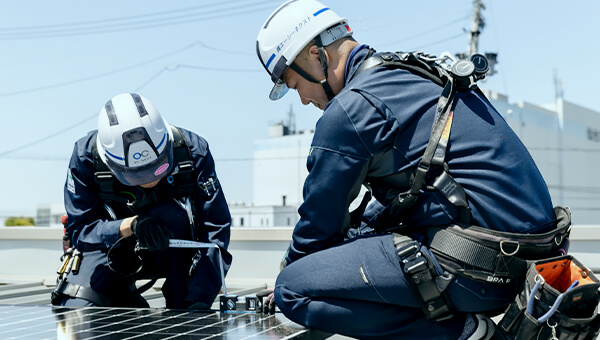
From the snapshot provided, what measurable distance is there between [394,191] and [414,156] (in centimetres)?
19

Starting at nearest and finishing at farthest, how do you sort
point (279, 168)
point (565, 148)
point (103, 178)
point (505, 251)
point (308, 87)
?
point (505, 251) < point (308, 87) < point (103, 178) < point (565, 148) < point (279, 168)

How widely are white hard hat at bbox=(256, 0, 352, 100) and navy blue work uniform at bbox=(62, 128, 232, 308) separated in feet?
3.92

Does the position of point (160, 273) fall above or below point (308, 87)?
below

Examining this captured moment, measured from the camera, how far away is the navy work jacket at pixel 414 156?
7.78 feet

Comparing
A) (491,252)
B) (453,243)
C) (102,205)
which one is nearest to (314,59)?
(453,243)

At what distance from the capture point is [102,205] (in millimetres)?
4012

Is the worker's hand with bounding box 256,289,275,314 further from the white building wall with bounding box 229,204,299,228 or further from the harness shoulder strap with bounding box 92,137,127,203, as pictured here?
the white building wall with bounding box 229,204,299,228

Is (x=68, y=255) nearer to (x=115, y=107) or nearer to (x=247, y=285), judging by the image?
(x=115, y=107)

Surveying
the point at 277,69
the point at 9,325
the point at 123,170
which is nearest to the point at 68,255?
the point at 123,170

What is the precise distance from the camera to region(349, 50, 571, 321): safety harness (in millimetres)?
2314

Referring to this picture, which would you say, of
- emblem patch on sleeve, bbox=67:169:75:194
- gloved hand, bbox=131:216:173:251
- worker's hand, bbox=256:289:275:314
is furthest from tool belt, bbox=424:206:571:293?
emblem patch on sleeve, bbox=67:169:75:194

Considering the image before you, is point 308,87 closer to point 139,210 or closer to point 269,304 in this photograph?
point 269,304

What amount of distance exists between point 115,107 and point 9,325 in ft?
4.56

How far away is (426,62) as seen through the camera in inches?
105
